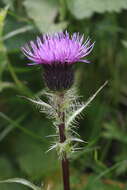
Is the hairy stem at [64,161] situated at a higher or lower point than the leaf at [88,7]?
lower

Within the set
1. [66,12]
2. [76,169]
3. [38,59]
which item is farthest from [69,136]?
[66,12]

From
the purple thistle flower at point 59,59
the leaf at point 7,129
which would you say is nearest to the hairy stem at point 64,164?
the purple thistle flower at point 59,59

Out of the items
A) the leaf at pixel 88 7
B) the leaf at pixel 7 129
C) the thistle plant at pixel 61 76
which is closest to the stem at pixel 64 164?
the thistle plant at pixel 61 76

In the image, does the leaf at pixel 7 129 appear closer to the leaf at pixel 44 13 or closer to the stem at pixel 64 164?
the leaf at pixel 44 13

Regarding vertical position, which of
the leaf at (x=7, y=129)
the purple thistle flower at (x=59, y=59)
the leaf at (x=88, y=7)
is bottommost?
the leaf at (x=7, y=129)

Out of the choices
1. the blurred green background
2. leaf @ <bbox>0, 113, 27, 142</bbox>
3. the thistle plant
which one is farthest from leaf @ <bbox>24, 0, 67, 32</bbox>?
the thistle plant

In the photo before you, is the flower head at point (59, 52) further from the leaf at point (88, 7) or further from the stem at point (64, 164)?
the leaf at point (88, 7)

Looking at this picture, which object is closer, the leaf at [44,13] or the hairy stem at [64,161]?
the hairy stem at [64,161]
